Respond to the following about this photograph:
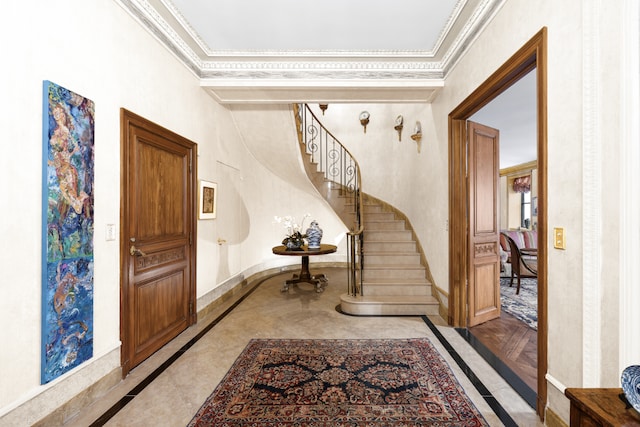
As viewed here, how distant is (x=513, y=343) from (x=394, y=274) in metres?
1.63

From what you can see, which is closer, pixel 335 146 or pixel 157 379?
pixel 157 379

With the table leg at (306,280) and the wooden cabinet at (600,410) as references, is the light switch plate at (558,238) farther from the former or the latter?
the table leg at (306,280)

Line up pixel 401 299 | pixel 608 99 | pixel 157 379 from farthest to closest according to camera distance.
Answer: pixel 401 299
pixel 157 379
pixel 608 99

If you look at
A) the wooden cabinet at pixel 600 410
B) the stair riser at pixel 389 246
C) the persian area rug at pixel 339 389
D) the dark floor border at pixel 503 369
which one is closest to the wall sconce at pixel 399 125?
the stair riser at pixel 389 246

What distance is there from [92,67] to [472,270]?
158 inches

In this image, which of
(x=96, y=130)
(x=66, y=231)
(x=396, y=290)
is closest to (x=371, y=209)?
(x=396, y=290)

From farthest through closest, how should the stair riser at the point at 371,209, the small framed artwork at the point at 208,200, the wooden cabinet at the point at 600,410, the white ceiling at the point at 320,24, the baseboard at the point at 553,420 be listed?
1. the stair riser at the point at 371,209
2. the small framed artwork at the point at 208,200
3. the white ceiling at the point at 320,24
4. the baseboard at the point at 553,420
5. the wooden cabinet at the point at 600,410

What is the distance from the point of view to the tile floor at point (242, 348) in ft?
6.27

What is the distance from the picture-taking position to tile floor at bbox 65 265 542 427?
1912 millimetres

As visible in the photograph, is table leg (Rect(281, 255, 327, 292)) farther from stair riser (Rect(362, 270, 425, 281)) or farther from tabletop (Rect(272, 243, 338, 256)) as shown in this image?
stair riser (Rect(362, 270, 425, 281))

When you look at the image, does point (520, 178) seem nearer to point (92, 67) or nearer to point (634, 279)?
point (634, 279)

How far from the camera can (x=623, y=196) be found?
130 centimetres

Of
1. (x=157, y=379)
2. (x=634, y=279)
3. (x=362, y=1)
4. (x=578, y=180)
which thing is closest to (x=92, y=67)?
(x=362, y=1)

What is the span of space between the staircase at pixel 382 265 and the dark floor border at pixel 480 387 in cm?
70
